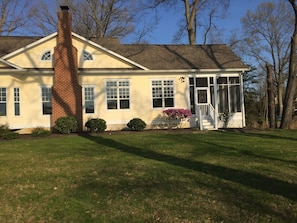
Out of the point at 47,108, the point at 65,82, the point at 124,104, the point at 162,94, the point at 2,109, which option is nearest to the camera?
the point at 2,109

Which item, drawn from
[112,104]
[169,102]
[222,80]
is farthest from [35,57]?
[222,80]

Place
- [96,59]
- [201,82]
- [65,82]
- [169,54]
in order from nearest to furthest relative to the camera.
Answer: [65,82] < [96,59] < [201,82] < [169,54]

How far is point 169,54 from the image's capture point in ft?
71.6

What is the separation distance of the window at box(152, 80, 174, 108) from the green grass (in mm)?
9760

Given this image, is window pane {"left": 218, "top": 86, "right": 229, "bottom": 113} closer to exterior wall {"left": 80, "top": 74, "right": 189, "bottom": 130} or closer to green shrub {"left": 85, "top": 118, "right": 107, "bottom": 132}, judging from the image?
exterior wall {"left": 80, "top": 74, "right": 189, "bottom": 130}

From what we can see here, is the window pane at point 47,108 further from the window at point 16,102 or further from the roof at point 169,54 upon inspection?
the roof at point 169,54

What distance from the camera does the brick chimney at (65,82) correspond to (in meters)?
17.7

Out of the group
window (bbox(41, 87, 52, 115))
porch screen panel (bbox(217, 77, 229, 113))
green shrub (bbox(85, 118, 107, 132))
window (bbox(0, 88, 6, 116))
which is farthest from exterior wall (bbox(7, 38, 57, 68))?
porch screen panel (bbox(217, 77, 229, 113))

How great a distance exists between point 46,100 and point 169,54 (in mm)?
8482

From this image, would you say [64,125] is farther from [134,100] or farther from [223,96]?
[223,96]

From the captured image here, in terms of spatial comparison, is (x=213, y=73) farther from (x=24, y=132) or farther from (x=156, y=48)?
(x=24, y=132)

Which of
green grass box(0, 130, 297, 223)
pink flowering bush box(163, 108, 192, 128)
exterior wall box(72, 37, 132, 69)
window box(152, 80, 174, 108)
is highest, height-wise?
exterior wall box(72, 37, 132, 69)

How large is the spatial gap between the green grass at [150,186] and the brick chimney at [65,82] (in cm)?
779

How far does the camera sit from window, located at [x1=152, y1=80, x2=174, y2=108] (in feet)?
64.6
